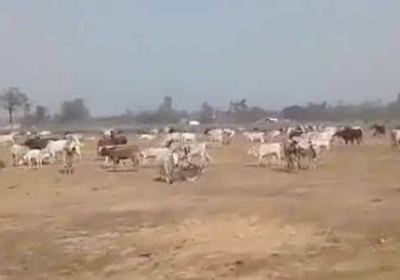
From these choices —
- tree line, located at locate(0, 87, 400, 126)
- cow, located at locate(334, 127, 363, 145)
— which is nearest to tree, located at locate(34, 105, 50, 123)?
tree line, located at locate(0, 87, 400, 126)

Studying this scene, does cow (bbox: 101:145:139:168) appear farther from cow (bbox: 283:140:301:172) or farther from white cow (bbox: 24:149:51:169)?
cow (bbox: 283:140:301:172)

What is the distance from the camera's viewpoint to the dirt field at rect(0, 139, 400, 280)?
41.6ft

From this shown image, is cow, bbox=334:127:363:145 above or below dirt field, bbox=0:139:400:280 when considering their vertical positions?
below

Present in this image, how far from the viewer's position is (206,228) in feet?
53.4

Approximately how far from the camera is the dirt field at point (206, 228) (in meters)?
12.7

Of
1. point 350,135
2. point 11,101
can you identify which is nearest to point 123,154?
point 350,135

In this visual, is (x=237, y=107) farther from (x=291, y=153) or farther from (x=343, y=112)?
(x=291, y=153)

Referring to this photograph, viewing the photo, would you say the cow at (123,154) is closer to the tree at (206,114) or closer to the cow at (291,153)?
the cow at (291,153)

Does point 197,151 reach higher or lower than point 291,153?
lower

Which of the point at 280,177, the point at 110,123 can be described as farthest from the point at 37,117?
the point at 280,177

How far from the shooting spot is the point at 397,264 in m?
12.0

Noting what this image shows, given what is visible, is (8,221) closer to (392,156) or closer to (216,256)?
(216,256)

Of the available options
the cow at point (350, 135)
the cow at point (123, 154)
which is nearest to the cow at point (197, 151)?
the cow at point (123, 154)

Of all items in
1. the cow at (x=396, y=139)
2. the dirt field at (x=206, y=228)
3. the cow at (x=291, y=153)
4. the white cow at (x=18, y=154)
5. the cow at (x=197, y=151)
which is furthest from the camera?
the cow at (x=396, y=139)
